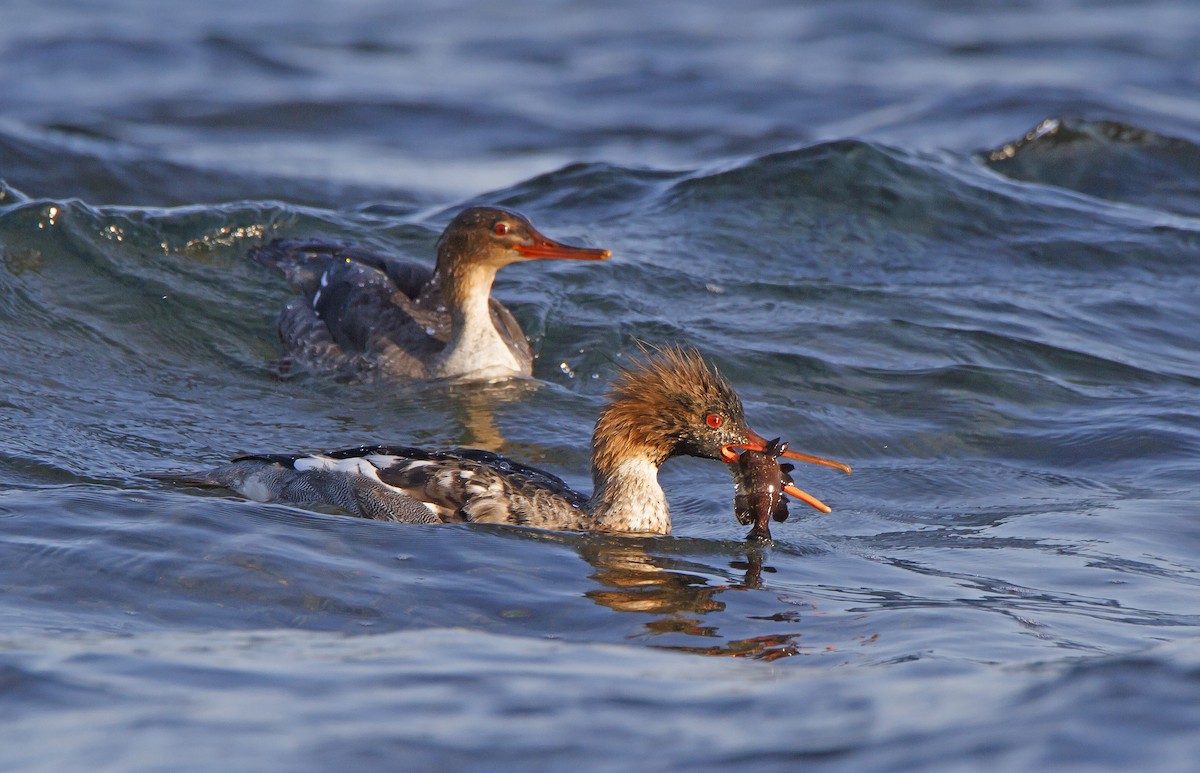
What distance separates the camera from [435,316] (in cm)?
1127

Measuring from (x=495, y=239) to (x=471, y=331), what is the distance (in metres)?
0.62

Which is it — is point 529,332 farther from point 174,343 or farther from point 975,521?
point 975,521

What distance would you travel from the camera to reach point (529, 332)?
11.6 metres

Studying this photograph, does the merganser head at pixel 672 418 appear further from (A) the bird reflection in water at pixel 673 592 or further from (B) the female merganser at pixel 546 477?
(A) the bird reflection in water at pixel 673 592

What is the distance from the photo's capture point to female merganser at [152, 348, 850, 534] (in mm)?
7383

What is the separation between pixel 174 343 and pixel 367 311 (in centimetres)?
126

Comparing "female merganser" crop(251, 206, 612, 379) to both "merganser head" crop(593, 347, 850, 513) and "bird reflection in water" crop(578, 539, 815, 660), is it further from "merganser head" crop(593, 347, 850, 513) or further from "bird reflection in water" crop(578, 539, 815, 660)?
"bird reflection in water" crop(578, 539, 815, 660)

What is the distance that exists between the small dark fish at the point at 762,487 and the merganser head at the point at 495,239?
11.8 feet

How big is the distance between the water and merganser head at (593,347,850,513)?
1.51ft

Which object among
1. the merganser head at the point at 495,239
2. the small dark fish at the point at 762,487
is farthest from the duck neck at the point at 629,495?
the merganser head at the point at 495,239

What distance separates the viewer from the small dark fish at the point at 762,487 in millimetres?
7234

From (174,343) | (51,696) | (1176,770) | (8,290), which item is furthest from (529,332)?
(1176,770)

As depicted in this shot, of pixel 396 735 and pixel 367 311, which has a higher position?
pixel 367 311

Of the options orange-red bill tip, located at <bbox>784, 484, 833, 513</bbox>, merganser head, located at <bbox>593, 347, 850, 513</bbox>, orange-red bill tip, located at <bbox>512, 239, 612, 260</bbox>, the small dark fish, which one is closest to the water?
the small dark fish
